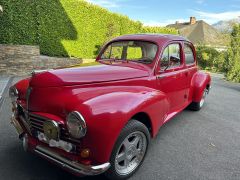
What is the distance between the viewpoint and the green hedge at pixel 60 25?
1108cm

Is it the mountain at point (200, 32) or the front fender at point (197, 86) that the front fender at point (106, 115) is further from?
the mountain at point (200, 32)

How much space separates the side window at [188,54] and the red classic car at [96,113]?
1.12 meters

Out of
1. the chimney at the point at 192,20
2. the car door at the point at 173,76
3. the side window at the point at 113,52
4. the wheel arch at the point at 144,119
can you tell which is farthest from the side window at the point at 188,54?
the chimney at the point at 192,20

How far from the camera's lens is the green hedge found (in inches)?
436

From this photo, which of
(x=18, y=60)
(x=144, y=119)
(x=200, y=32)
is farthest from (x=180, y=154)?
(x=200, y=32)

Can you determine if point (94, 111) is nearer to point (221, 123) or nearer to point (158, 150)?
point (158, 150)

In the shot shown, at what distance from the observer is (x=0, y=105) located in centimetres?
596

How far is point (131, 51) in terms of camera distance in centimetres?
454

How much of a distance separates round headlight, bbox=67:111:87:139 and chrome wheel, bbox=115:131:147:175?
55 centimetres

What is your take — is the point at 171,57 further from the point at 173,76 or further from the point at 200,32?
the point at 200,32

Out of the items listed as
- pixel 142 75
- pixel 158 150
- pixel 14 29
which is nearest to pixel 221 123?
pixel 158 150

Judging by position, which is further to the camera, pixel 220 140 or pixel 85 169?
pixel 220 140

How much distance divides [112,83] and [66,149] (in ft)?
3.47

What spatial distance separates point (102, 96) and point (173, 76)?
1.86 meters
